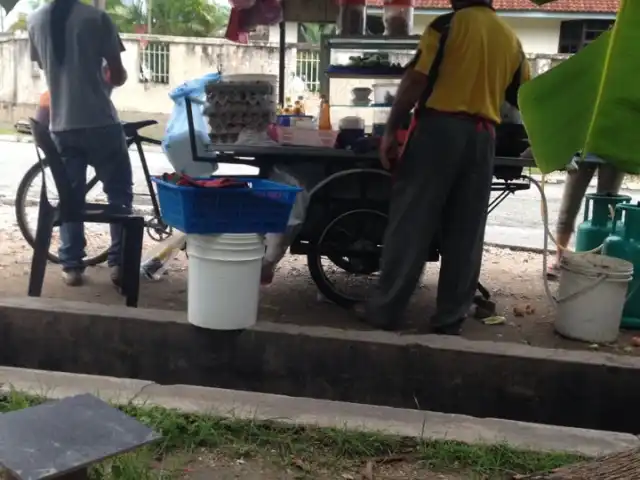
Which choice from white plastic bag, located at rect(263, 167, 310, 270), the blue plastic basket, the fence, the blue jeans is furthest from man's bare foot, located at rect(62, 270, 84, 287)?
the fence

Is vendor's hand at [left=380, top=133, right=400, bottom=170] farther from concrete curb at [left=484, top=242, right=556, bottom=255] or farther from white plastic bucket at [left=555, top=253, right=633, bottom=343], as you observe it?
concrete curb at [left=484, top=242, right=556, bottom=255]

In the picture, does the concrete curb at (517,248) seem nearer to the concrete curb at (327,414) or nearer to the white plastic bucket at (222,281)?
the white plastic bucket at (222,281)

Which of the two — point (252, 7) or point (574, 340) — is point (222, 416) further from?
point (252, 7)

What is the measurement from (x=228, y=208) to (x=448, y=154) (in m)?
1.09

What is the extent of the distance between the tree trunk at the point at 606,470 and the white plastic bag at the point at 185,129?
3264 mm

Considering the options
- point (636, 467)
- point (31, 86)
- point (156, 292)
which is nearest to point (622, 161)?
point (636, 467)

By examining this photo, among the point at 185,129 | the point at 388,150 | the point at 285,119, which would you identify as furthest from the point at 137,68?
the point at 388,150

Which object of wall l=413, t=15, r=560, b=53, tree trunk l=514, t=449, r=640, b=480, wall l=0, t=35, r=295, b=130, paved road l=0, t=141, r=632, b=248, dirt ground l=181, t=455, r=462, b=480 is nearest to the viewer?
tree trunk l=514, t=449, r=640, b=480

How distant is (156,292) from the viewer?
176 inches

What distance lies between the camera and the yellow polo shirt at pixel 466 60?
10.8 feet

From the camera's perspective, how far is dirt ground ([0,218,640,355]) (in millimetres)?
4008

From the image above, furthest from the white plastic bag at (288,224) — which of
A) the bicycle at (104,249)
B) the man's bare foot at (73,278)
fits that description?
the man's bare foot at (73,278)

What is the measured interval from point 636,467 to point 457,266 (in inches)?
76.9

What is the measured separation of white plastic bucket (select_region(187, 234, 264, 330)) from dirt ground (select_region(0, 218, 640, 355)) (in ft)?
2.53
